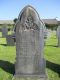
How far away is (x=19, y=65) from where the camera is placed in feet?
28.6

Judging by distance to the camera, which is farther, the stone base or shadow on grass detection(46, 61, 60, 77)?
shadow on grass detection(46, 61, 60, 77)

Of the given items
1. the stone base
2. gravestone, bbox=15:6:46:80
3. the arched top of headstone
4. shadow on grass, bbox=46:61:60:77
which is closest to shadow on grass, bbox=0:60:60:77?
shadow on grass, bbox=46:61:60:77

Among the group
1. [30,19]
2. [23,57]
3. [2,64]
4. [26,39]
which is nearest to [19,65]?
[23,57]

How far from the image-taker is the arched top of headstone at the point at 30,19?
334 inches

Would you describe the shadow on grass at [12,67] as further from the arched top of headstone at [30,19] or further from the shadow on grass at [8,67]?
the arched top of headstone at [30,19]

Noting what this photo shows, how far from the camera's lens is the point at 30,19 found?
8531mm

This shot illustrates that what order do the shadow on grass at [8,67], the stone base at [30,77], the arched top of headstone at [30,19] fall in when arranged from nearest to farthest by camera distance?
1. the arched top of headstone at [30,19]
2. the stone base at [30,77]
3. the shadow on grass at [8,67]

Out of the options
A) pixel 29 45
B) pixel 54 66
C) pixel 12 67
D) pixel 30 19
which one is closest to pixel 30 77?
pixel 29 45

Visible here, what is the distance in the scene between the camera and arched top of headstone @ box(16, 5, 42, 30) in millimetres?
8484

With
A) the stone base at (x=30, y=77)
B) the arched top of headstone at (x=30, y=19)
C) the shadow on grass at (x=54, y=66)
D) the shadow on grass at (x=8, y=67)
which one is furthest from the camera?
the shadow on grass at (x=54, y=66)

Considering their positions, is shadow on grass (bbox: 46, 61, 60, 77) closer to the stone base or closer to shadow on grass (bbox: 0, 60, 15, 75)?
the stone base

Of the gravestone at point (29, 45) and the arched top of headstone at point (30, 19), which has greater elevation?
the arched top of headstone at point (30, 19)

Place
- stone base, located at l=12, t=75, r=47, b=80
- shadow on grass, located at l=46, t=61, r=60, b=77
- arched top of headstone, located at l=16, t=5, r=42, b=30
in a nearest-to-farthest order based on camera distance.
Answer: arched top of headstone, located at l=16, t=5, r=42, b=30
stone base, located at l=12, t=75, r=47, b=80
shadow on grass, located at l=46, t=61, r=60, b=77

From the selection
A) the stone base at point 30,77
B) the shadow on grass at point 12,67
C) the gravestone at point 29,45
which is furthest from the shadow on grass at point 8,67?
the gravestone at point 29,45
